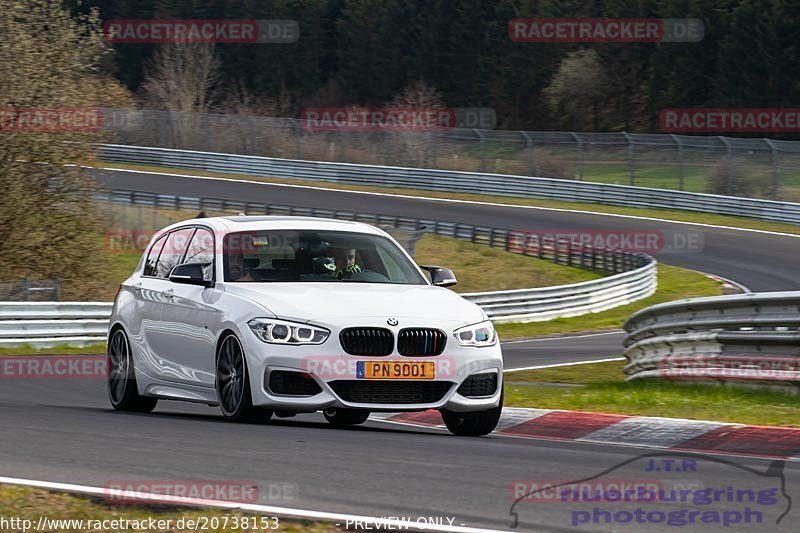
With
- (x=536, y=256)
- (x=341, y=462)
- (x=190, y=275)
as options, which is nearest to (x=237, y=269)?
(x=190, y=275)

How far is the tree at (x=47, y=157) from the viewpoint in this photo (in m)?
28.4

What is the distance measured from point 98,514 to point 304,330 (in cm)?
345

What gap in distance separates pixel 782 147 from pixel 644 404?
124 ft

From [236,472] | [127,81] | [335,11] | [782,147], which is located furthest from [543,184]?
[127,81]

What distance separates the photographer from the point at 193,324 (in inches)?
408

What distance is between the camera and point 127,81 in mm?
108125

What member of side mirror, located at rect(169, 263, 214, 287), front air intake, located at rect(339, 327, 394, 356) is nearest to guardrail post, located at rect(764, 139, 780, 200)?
side mirror, located at rect(169, 263, 214, 287)

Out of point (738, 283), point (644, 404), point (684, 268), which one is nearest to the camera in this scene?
point (644, 404)

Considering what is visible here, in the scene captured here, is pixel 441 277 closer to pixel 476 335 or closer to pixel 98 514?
pixel 476 335

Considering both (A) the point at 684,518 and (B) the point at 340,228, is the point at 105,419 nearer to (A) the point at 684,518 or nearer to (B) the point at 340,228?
(B) the point at 340,228

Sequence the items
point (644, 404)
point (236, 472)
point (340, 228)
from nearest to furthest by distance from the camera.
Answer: point (236, 472), point (340, 228), point (644, 404)

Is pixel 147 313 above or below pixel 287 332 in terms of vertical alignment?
below

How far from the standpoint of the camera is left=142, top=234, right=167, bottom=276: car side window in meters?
11.7

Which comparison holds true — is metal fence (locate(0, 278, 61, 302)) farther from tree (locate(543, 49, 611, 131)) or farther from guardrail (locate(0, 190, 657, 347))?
tree (locate(543, 49, 611, 131))
